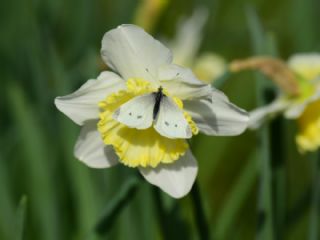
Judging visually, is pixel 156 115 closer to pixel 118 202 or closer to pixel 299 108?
pixel 118 202

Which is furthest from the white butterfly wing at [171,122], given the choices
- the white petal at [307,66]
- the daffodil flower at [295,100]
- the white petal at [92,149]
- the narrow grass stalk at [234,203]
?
the narrow grass stalk at [234,203]

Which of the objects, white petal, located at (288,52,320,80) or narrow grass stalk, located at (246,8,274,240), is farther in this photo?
white petal, located at (288,52,320,80)

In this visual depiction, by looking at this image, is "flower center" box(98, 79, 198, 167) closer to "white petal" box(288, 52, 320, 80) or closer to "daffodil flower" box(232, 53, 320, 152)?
"daffodil flower" box(232, 53, 320, 152)

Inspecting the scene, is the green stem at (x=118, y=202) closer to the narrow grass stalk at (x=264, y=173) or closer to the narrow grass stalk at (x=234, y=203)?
the narrow grass stalk at (x=264, y=173)

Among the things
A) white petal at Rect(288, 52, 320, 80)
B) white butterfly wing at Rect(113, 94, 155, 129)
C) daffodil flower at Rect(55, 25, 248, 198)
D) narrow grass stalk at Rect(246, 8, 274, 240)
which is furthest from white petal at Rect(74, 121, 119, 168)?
white petal at Rect(288, 52, 320, 80)

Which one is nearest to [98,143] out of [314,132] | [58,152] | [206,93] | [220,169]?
[206,93]

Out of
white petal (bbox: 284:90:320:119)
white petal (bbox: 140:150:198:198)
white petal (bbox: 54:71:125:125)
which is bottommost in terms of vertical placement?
white petal (bbox: 140:150:198:198)

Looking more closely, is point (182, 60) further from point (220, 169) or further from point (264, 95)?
point (264, 95)
